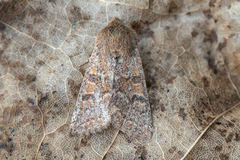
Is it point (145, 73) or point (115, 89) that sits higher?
point (145, 73)

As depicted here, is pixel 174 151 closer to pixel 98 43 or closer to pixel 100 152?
pixel 100 152

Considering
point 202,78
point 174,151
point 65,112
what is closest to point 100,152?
point 65,112

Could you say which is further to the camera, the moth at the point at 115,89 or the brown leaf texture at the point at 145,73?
the moth at the point at 115,89

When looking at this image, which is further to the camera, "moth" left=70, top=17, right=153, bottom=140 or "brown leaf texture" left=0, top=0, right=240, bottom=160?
"moth" left=70, top=17, right=153, bottom=140

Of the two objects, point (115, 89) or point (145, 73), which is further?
point (145, 73)
